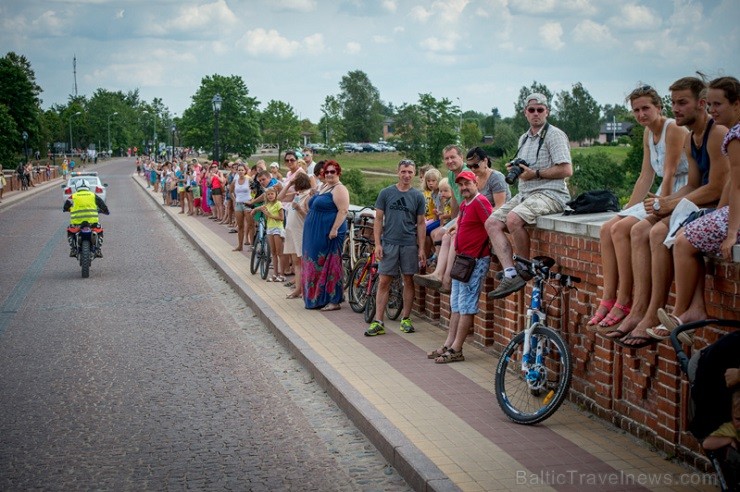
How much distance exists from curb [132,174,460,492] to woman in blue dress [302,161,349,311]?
2.30 ft

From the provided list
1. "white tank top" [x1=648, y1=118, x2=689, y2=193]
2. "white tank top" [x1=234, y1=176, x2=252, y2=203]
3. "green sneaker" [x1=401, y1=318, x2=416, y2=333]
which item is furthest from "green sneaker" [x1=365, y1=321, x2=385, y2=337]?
"white tank top" [x1=234, y1=176, x2=252, y2=203]

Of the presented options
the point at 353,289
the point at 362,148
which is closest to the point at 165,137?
the point at 362,148

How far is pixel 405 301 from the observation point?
11.8 metres

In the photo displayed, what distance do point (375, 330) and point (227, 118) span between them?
10024 centimetres

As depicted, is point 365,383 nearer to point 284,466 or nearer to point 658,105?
point 284,466

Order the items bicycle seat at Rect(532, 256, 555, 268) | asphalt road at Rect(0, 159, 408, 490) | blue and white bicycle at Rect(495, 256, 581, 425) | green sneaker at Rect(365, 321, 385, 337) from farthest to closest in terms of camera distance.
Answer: green sneaker at Rect(365, 321, 385, 337)
bicycle seat at Rect(532, 256, 555, 268)
blue and white bicycle at Rect(495, 256, 581, 425)
asphalt road at Rect(0, 159, 408, 490)

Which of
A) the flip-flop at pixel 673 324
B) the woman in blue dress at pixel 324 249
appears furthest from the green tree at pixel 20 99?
the flip-flop at pixel 673 324

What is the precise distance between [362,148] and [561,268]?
148 meters

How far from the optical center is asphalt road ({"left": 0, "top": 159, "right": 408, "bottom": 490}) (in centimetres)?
663

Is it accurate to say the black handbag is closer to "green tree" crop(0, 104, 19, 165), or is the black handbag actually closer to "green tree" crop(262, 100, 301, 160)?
"green tree" crop(0, 104, 19, 165)

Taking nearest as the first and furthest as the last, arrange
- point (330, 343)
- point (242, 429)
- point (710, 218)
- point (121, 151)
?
point (710, 218)
point (242, 429)
point (330, 343)
point (121, 151)

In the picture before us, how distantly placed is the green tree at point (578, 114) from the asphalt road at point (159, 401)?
144769mm

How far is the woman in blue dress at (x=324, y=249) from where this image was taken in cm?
1335

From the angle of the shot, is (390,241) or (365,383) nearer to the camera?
(365,383)
